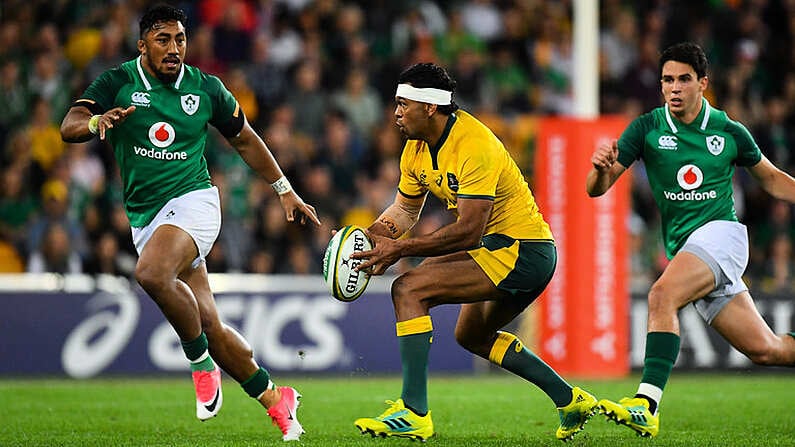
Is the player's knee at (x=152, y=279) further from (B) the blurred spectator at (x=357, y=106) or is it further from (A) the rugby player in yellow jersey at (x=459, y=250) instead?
(B) the blurred spectator at (x=357, y=106)

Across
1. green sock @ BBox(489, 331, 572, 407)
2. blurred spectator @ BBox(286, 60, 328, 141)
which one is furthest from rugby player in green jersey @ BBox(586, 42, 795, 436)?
blurred spectator @ BBox(286, 60, 328, 141)

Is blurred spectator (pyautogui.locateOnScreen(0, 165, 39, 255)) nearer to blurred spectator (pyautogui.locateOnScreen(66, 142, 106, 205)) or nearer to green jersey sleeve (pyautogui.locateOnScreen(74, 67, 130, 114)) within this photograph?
blurred spectator (pyautogui.locateOnScreen(66, 142, 106, 205))

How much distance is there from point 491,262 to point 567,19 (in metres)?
11.7

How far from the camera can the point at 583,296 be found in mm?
13609

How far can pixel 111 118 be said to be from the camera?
6867mm

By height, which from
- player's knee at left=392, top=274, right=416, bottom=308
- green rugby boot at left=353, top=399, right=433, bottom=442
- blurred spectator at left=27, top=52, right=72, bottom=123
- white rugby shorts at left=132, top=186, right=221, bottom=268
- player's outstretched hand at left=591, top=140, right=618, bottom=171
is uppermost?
blurred spectator at left=27, top=52, right=72, bottom=123

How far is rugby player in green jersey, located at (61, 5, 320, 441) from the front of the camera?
24.0 ft

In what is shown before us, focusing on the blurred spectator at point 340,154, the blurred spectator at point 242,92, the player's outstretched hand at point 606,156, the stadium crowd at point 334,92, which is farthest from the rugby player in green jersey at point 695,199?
the blurred spectator at point 242,92

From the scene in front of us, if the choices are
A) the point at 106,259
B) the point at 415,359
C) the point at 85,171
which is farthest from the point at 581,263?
the point at 415,359

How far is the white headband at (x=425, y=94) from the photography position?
23.3 ft

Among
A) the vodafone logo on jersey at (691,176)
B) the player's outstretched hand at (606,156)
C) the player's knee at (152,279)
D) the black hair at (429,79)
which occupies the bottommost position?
the player's knee at (152,279)

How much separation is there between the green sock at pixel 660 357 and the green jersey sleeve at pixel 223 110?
2.75 meters

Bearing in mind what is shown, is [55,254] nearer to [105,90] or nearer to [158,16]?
[105,90]

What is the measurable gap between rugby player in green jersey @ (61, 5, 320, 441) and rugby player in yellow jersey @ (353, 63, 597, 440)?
3.01 ft
